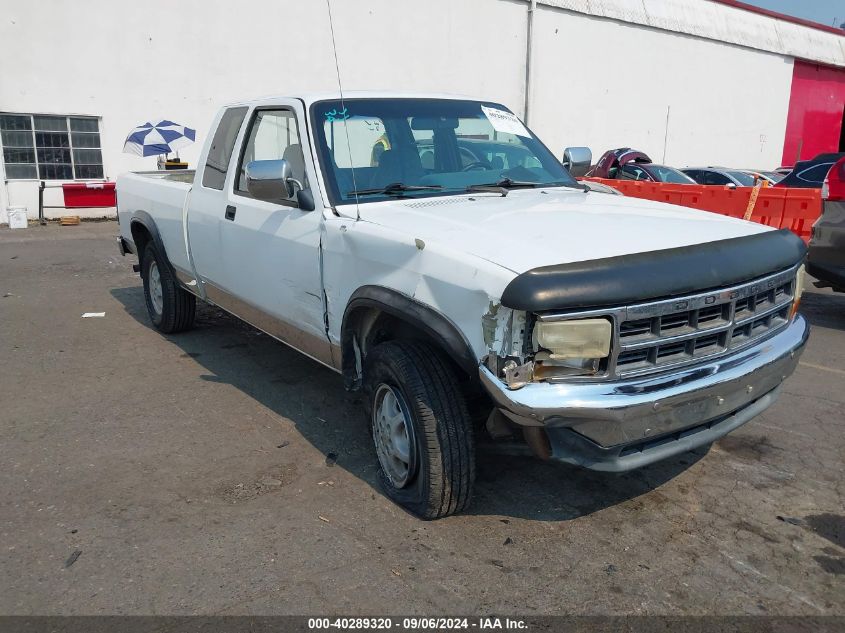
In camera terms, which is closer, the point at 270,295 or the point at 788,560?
the point at 788,560

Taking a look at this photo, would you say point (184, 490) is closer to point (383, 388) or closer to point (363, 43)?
point (383, 388)

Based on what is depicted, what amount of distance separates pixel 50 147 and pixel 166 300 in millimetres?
11322

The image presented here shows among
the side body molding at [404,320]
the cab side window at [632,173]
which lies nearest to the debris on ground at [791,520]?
the side body molding at [404,320]

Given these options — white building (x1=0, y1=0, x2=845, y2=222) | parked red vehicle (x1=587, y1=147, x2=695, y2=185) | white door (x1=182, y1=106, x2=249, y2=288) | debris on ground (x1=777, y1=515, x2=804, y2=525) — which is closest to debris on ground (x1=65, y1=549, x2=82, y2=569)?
white door (x1=182, y1=106, x2=249, y2=288)

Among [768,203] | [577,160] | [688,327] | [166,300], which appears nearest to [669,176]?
[768,203]

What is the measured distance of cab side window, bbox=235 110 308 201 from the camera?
4.27 meters

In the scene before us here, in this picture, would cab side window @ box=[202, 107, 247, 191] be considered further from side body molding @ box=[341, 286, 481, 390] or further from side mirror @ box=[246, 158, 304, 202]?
side body molding @ box=[341, 286, 481, 390]

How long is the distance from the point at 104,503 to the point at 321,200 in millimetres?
1858

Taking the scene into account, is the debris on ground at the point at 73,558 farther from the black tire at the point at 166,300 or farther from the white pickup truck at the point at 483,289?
the black tire at the point at 166,300

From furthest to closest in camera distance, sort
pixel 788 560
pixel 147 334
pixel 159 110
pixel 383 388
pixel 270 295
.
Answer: pixel 159 110
pixel 147 334
pixel 270 295
pixel 383 388
pixel 788 560

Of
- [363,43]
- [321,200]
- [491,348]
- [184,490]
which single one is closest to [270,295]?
[321,200]

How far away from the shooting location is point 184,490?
12.3 feet

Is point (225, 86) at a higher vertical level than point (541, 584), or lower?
higher

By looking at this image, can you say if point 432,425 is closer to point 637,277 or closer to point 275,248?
point 637,277
